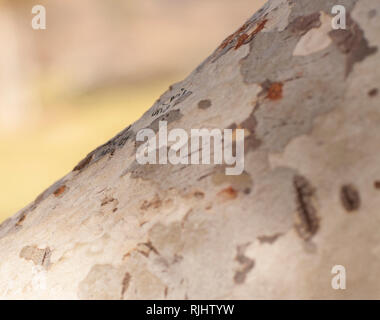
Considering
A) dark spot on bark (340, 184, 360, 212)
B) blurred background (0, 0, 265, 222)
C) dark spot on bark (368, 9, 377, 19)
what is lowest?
dark spot on bark (340, 184, 360, 212)

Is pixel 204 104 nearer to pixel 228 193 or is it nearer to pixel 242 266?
pixel 228 193

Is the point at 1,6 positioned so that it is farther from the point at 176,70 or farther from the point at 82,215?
the point at 82,215

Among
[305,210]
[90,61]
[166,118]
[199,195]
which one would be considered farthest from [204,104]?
[90,61]

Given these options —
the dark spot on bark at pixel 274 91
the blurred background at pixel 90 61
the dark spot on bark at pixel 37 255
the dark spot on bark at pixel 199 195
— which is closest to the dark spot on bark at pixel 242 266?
the dark spot on bark at pixel 199 195

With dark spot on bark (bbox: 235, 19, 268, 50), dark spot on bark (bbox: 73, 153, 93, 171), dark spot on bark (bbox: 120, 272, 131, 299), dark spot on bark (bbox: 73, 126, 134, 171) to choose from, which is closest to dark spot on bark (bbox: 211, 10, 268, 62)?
dark spot on bark (bbox: 235, 19, 268, 50)

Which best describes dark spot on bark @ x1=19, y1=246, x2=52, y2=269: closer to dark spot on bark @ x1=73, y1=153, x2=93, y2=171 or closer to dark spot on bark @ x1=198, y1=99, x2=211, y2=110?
dark spot on bark @ x1=73, y1=153, x2=93, y2=171

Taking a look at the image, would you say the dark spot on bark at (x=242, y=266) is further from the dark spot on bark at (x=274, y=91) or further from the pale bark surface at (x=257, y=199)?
the dark spot on bark at (x=274, y=91)
